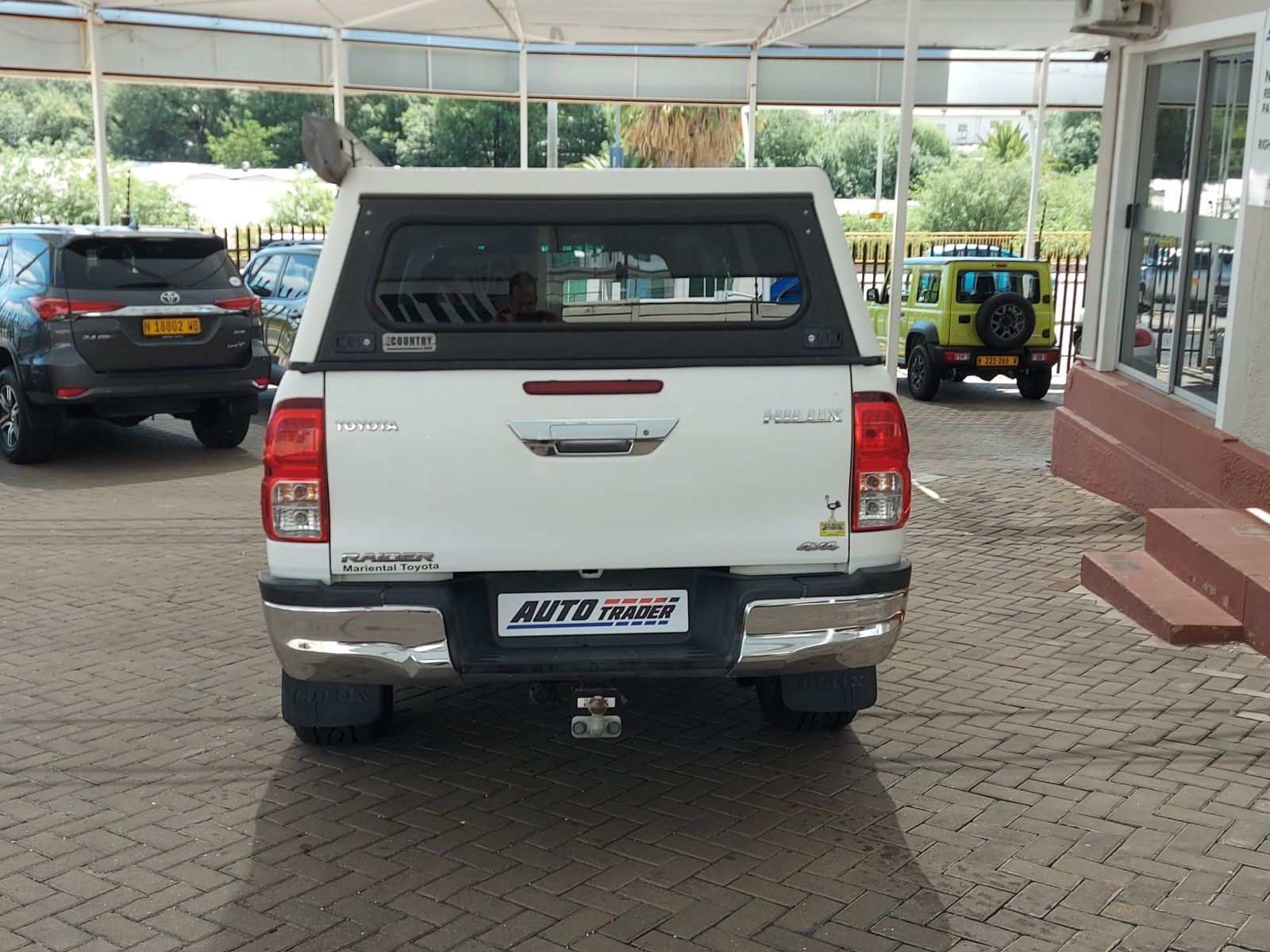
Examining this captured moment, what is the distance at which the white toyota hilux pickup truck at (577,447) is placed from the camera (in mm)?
4191

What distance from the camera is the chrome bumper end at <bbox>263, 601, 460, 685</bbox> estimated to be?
4203 mm

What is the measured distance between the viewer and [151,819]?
4.60 m

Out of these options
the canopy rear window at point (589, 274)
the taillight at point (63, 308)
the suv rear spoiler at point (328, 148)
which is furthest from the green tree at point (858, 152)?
the suv rear spoiler at point (328, 148)

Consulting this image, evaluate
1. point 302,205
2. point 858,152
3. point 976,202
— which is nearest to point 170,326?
point 302,205

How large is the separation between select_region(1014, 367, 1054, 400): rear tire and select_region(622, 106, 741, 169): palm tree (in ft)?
87.8

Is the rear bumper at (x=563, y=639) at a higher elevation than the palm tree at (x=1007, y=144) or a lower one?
lower

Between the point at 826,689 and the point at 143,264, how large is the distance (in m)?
7.81

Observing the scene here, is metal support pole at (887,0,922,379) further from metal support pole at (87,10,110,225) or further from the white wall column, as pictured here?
metal support pole at (87,10,110,225)

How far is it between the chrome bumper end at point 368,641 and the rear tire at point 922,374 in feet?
40.3

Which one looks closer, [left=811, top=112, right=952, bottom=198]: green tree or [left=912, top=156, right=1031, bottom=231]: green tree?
[left=912, top=156, right=1031, bottom=231]: green tree

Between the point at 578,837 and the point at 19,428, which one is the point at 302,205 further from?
the point at 578,837

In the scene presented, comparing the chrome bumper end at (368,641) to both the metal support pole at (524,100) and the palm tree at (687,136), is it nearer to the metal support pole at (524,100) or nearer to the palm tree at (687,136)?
the metal support pole at (524,100)

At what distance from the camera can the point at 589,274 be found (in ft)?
14.6

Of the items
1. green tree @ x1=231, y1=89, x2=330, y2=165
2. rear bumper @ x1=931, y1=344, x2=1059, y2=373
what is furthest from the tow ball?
green tree @ x1=231, y1=89, x2=330, y2=165
